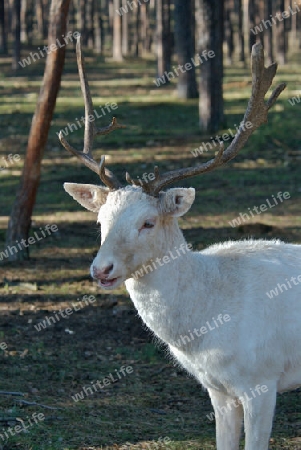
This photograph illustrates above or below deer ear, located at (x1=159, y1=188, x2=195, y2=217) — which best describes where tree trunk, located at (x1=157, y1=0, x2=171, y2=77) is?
below

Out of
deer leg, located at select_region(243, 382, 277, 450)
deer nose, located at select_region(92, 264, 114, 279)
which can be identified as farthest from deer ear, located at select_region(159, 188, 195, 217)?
deer leg, located at select_region(243, 382, 277, 450)

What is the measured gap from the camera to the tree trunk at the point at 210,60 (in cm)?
1919

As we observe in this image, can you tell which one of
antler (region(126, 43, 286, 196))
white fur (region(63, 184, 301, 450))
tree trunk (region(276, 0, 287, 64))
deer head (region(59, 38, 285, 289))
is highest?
antler (region(126, 43, 286, 196))

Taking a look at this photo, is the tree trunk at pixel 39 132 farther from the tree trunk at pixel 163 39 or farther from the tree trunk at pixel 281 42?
the tree trunk at pixel 281 42

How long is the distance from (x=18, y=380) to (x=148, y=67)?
3415cm

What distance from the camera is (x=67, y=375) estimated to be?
756 cm

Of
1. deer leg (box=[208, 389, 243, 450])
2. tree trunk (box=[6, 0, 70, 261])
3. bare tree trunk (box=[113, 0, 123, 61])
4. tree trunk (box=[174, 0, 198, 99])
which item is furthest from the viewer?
bare tree trunk (box=[113, 0, 123, 61])

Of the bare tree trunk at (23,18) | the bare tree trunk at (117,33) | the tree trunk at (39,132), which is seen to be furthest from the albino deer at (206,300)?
the bare tree trunk at (23,18)

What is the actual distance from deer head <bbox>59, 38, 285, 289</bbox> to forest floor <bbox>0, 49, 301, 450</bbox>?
1688mm

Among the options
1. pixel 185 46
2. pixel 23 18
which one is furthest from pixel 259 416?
pixel 23 18

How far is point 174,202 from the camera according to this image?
17.0ft

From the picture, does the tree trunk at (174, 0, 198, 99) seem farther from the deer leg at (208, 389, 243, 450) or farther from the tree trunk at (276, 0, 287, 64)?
the deer leg at (208, 389, 243, 450)

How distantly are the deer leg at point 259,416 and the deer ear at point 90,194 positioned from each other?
140 centimetres

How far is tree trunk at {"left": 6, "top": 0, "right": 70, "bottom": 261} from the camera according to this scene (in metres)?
10.5
